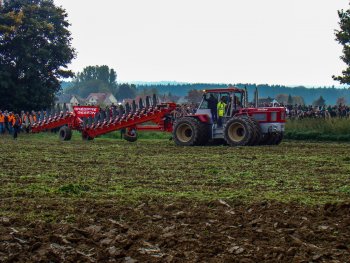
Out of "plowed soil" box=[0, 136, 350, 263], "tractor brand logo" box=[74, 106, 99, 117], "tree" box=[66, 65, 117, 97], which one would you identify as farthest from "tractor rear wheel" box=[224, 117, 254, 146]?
"tree" box=[66, 65, 117, 97]

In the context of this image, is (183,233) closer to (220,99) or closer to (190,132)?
(220,99)

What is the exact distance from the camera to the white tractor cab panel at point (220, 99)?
29375 mm

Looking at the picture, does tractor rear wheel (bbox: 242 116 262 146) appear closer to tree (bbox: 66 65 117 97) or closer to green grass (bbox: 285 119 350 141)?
green grass (bbox: 285 119 350 141)

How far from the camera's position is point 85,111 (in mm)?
36781

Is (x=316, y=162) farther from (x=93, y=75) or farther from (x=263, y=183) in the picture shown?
(x=93, y=75)

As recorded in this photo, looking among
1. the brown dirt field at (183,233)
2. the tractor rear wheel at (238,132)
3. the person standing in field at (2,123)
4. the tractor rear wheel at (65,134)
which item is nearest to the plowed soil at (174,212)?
the brown dirt field at (183,233)

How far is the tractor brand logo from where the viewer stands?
36.7 m

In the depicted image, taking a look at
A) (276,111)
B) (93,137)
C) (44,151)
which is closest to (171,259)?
(44,151)

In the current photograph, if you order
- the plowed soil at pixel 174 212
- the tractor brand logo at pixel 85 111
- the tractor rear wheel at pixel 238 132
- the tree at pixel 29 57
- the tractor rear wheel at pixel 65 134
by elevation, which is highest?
the tree at pixel 29 57

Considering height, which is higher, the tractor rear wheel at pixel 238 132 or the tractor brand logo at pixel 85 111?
the tractor brand logo at pixel 85 111

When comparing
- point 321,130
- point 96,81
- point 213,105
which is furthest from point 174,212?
point 96,81

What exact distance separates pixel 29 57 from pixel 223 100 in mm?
22619

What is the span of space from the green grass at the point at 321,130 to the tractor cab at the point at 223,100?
8180 mm

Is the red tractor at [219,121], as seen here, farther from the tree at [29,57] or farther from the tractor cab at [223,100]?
the tree at [29,57]
